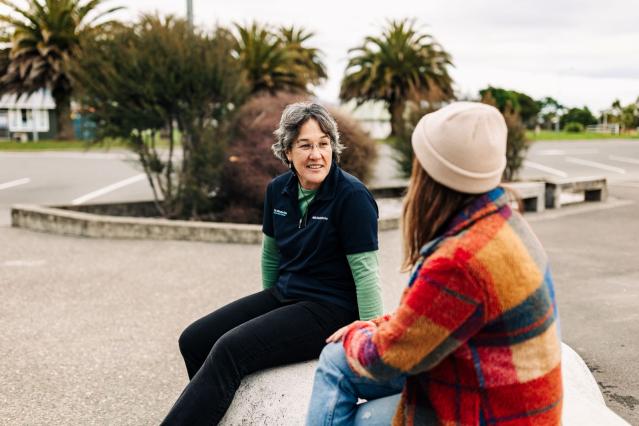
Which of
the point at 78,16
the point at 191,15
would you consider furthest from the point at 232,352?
the point at 78,16

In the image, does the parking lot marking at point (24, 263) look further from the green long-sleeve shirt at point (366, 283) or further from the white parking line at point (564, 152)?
the white parking line at point (564, 152)

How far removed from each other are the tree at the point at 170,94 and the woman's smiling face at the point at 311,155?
253 inches

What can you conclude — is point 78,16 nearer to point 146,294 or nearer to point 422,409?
point 146,294

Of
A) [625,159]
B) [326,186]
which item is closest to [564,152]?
[625,159]

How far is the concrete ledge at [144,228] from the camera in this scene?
8586 millimetres

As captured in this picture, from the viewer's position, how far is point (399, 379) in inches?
88.9

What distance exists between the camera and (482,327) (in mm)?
1751

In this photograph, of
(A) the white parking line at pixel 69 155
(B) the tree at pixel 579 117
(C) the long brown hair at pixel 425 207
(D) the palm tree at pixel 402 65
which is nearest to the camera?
(C) the long brown hair at pixel 425 207

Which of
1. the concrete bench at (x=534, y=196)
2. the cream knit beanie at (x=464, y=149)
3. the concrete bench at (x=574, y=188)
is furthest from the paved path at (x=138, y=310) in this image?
the cream knit beanie at (x=464, y=149)

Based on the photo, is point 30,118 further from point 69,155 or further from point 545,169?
point 545,169

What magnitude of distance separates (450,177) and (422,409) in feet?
2.10

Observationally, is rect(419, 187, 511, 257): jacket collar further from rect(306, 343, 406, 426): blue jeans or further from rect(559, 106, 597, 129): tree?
rect(559, 106, 597, 129): tree

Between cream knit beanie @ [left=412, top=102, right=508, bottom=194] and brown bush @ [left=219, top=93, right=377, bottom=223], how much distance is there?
776cm

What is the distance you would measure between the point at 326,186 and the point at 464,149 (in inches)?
56.4
